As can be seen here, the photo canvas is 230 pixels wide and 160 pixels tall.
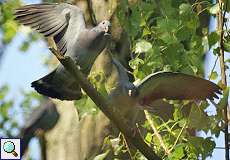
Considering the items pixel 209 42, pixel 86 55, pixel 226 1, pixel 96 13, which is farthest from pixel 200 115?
pixel 96 13

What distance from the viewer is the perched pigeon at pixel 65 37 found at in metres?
2.79

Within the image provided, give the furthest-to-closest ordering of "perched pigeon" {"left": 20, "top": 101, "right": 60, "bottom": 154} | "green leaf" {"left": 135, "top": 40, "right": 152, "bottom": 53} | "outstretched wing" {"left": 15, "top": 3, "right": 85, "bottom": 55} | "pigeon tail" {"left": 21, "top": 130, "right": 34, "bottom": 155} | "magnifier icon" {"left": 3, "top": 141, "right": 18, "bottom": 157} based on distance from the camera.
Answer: "perched pigeon" {"left": 20, "top": 101, "right": 60, "bottom": 154}, "outstretched wing" {"left": 15, "top": 3, "right": 85, "bottom": 55}, "pigeon tail" {"left": 21, "top": 130, "right": 34, "bottom": 155}, "green leaf" {"left": 135, "top": 40, "right": 152, "bottom": 53}, "magnifier icon" {"left": 3, "top": 141, "right": 18, "bottom": 157}

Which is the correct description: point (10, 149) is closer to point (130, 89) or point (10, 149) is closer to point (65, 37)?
point (130, 89)

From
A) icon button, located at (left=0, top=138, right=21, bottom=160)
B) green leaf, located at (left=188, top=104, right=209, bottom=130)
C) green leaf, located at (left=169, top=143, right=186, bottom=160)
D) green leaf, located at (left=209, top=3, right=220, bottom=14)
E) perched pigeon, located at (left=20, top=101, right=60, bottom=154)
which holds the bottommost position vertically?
perched pigeon, located at (left=20, top=101, right=60, bottom=154)

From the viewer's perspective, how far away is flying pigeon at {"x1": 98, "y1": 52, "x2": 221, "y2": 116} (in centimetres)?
253

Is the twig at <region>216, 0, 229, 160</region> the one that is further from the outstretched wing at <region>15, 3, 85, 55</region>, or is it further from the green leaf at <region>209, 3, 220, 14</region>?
the outstretched wing at <region>15, 3, 85, 55</region>

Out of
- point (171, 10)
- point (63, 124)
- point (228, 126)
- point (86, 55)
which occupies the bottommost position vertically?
point (63, 124)

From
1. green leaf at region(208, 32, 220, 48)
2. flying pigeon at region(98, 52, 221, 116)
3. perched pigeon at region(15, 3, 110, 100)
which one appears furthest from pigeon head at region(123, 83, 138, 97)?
green leaf at region(208, 32, 220, 48)

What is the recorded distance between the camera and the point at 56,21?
117 inches

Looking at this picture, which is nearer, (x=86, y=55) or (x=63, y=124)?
(x=86, y=55)

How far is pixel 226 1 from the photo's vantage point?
2408 mm

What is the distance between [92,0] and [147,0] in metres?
0.83

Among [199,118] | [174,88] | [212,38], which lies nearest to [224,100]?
[199,118]

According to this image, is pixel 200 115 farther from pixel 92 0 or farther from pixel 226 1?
pixel 92 0
